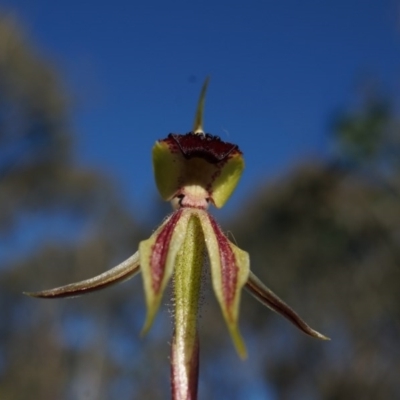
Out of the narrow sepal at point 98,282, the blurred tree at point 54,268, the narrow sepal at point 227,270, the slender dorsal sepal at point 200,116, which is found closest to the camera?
the narrow sepal at point 227,270

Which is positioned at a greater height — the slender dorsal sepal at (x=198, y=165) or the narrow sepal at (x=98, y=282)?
the slender dorsal sepal at (x=198, y=165)

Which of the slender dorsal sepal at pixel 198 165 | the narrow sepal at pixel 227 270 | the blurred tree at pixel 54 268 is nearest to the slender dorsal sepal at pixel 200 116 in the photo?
the slender dorsal sepal at pixel 198 165

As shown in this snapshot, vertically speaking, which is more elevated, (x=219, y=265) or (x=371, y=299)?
(x=371, y=299)

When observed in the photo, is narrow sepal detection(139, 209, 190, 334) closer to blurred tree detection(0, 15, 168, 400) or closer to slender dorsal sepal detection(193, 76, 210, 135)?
slender dorsal sepal detection(193, 76, 210, 135)

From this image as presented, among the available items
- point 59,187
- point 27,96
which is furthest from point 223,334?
Answer: point 27,96

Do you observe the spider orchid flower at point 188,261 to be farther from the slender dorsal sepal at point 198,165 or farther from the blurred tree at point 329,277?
the blurred tree at point 329,277

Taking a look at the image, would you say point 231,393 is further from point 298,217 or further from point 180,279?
point 180,279

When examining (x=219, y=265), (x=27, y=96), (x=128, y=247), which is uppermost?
(x=128, y=247)

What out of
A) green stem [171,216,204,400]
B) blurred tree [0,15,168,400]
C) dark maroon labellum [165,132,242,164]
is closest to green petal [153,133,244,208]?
dark maroon labellum [165,132,242,164]
